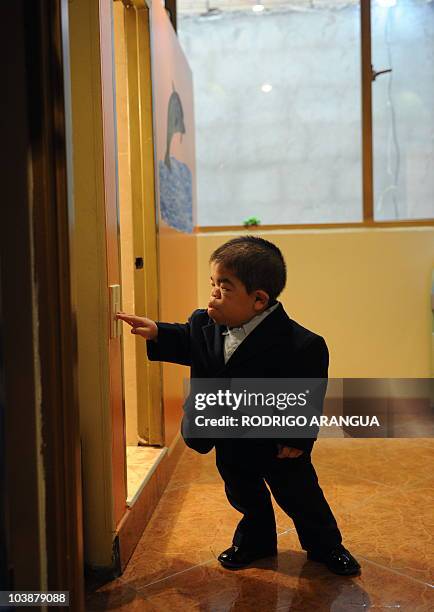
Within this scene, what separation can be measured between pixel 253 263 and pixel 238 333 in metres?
0.19

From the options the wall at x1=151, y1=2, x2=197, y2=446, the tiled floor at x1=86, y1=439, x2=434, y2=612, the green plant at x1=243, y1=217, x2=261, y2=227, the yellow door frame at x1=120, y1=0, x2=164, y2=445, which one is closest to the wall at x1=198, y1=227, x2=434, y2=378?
the green plant at x1=243, y1=217, x2=261, y2=227

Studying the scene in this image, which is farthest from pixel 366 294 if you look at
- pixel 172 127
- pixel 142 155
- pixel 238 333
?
A: pixel 238 333

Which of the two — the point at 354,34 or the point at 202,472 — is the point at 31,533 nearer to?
the point at 202,472

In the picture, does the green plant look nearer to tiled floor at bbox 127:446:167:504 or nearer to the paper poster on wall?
the paper poster on wall

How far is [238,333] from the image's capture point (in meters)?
1.71

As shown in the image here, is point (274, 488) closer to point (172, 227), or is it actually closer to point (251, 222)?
point (172, 227)

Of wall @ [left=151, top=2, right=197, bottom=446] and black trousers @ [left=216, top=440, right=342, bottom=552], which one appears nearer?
black trousers @ [left=216, top=440, right=342, bottom=552]

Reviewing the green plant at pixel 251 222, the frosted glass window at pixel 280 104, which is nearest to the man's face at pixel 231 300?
the green plant at pixel 251 222

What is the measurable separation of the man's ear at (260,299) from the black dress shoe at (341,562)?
0.65m

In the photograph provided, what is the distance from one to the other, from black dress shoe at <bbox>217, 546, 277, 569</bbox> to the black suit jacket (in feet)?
0.96

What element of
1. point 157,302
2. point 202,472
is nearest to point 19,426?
point 157,302

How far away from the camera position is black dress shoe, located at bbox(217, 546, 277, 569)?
1.72 metres

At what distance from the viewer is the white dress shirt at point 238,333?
1694 mm

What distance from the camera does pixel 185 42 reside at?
4004mm
